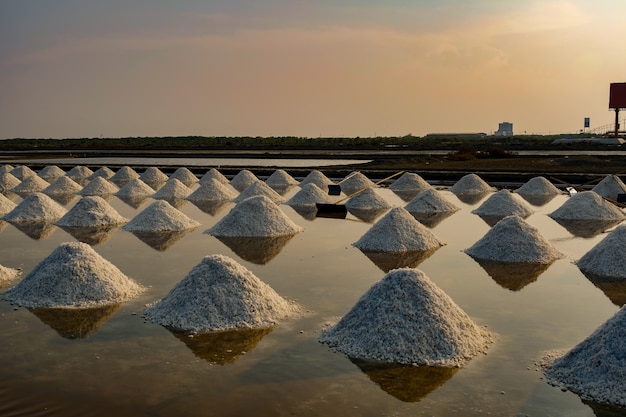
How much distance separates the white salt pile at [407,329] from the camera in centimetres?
754

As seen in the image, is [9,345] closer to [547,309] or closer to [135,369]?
[135,369]

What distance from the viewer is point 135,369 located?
7207 mm

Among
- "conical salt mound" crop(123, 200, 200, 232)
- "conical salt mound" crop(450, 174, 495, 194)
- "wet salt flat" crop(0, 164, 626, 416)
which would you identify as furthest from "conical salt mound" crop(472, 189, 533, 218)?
"conical salt mound" crop(123, 200, 200, 232)

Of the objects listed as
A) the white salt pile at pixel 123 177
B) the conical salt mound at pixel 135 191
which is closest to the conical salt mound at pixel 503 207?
the conical salt mound at pixel 135 191

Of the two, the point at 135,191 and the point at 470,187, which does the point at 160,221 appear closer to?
the point at 135,191

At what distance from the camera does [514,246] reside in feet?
43.1

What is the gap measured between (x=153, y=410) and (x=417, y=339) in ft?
10.7

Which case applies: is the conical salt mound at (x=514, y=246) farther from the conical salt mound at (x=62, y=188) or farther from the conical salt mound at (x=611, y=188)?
the conical salt mound at (x=62, y=188)

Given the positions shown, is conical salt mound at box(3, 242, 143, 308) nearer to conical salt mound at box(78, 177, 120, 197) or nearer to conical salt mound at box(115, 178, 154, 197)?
conical salt mound at box(115, 178, 154, 197)

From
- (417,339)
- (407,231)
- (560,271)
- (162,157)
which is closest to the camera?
(417,339)

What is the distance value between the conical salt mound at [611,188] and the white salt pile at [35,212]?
18.8 meters

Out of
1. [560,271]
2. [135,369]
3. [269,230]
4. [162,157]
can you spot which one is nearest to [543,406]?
[135,369]

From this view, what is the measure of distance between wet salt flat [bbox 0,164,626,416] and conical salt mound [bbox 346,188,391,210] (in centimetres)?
746

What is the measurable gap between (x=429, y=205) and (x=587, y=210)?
4.62 metres
